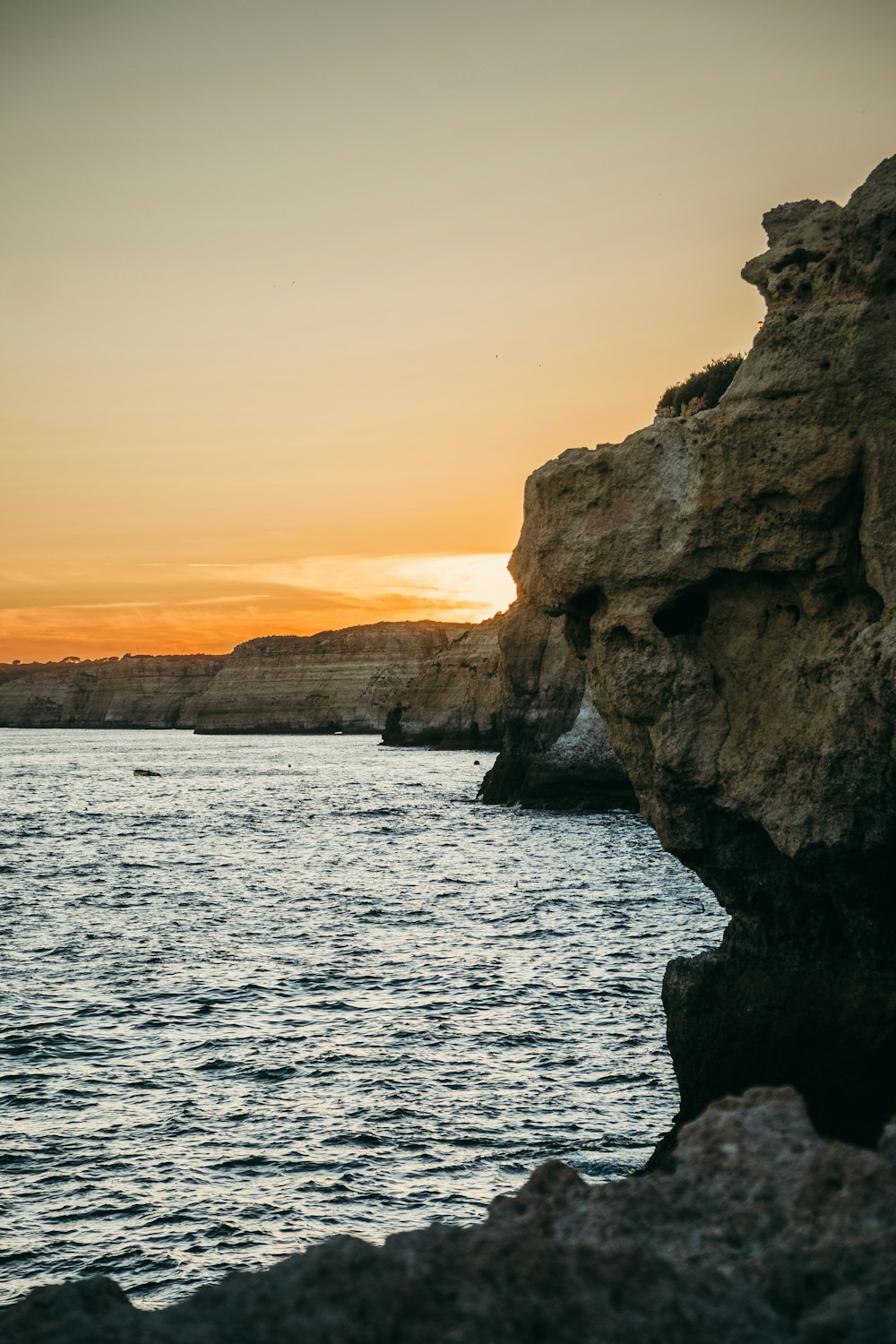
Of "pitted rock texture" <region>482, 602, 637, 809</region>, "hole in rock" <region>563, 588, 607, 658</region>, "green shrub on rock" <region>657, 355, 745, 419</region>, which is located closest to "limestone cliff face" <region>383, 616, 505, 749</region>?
"pitted rock texture" <region>482, 602, 637, 809</region>

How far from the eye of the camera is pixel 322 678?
162625mm

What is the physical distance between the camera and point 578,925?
746 inches

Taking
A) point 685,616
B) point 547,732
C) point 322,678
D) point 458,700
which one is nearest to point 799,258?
point 685,616

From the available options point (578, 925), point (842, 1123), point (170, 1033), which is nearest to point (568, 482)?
point (842, 1123)

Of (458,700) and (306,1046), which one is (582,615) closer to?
(306,1046)

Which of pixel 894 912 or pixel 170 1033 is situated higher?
pixel 894 912

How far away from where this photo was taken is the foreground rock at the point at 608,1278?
3.20m

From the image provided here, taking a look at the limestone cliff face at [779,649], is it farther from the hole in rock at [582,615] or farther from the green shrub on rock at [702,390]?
the green shrub on rock at [702,390]

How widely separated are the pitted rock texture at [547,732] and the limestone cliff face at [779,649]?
3041cm

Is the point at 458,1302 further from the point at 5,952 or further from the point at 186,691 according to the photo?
the point at 186,691

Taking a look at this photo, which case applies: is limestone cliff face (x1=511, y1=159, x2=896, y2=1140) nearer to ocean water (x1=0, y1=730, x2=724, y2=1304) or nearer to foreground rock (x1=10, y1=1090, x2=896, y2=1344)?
ocean water (x1=0, y1=730, x2=724, y2=1304)

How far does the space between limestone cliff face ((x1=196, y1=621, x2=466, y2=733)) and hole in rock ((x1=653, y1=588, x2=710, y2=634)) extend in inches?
5531

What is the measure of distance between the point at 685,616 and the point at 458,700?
89953mm

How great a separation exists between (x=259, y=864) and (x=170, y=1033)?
1636 cm
